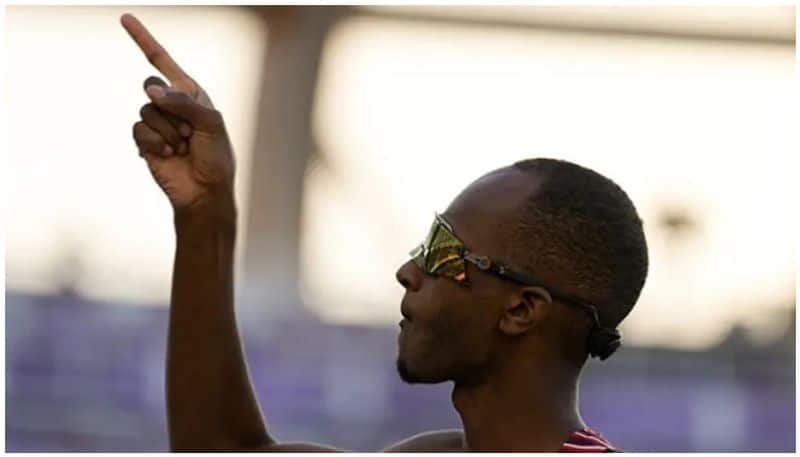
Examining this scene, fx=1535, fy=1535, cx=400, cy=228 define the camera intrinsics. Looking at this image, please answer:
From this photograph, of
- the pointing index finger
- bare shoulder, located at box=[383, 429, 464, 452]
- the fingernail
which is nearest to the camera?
the fingernail

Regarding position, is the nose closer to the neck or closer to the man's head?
the man's head

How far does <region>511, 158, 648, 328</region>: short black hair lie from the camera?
2600mm

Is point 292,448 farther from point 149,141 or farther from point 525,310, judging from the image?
point 149,141

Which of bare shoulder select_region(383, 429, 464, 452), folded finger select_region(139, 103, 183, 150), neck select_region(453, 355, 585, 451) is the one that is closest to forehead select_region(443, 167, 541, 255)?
neck select_region(453, 355, 585, 451)

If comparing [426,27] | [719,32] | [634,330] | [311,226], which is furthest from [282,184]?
[719,32]

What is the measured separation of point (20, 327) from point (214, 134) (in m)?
12.4

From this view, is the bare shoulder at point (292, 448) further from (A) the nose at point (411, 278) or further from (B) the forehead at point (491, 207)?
(B) the forehead at point (491, 207)

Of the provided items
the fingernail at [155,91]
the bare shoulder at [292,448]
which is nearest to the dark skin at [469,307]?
the fingernail at [155,91]

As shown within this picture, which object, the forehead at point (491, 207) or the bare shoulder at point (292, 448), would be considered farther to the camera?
the bare shoulder at point (292, 448)

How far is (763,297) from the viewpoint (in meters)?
15.4

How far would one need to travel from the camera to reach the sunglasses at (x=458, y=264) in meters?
2.60

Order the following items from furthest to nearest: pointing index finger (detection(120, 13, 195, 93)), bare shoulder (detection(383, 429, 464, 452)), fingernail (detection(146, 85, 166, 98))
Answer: bare shoulder (detection(383, 429, 464, 452)), pointing index finger (detection(120, 13, 195, 93)), fingernail (detection(146, 85, 166, 98))

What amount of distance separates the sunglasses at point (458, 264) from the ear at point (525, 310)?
0.01 meters

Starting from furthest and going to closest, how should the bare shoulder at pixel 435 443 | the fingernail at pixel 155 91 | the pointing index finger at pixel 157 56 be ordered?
1. the bare shoulder at pixel 435 443
2. the pointing index finger at pixel 157 56
3. the fingernail at pixel 155 91
